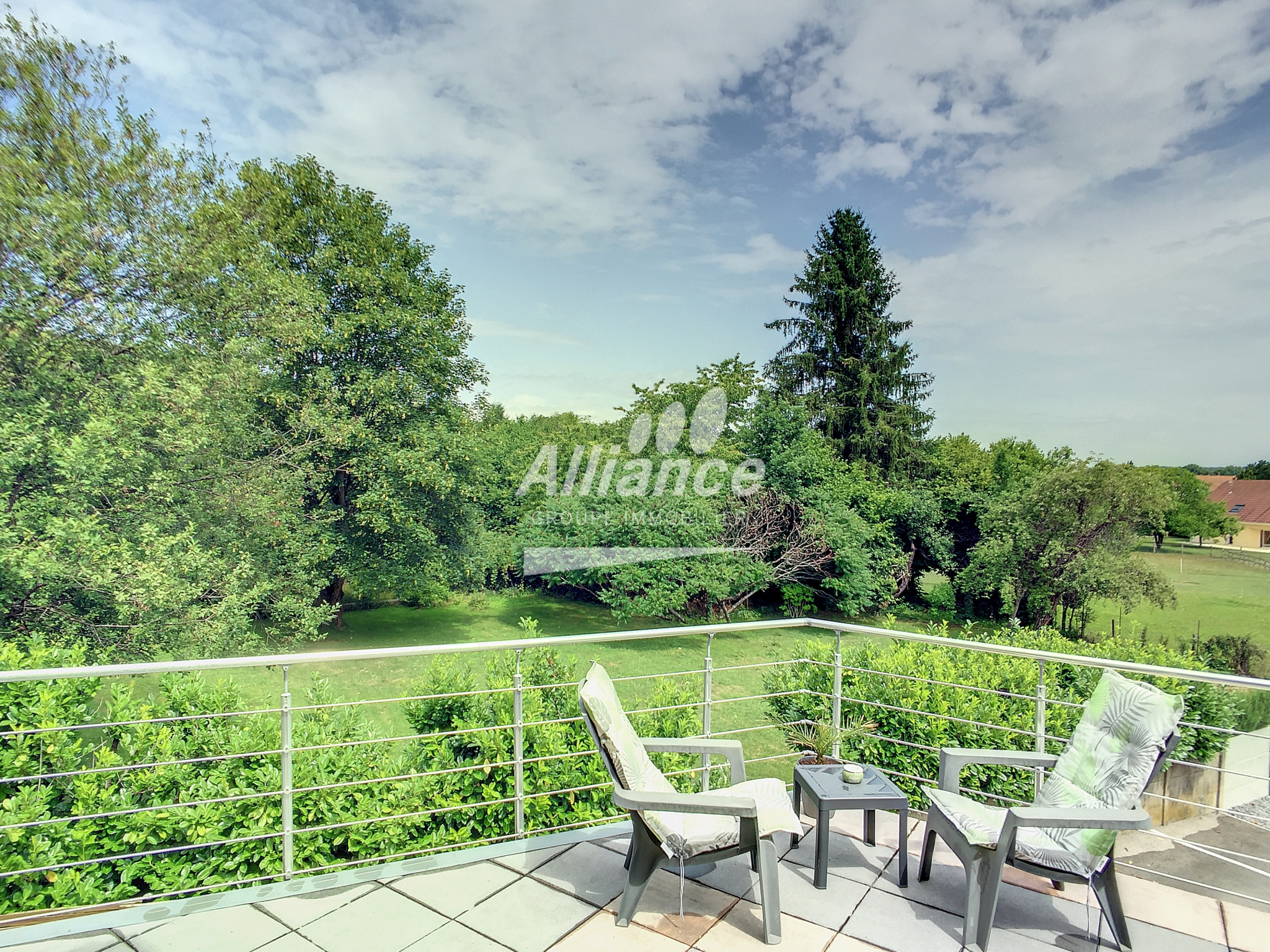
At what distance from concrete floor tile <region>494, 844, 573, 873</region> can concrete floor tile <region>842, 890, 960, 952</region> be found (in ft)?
4.02

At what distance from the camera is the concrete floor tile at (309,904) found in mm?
2410

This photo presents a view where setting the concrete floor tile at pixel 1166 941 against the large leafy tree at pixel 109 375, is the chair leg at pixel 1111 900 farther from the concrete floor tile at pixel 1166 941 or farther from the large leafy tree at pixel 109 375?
the large leafy tree at pixel 109 375

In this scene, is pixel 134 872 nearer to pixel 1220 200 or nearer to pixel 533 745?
pixel 533 745

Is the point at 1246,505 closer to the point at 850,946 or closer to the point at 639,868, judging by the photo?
the point at 850,946

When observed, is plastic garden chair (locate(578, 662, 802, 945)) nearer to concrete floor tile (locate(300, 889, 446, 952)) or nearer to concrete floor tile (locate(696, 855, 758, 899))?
concrete floor tile (locate(696, 855, 758, 899))

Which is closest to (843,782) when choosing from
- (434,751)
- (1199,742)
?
(434,751)

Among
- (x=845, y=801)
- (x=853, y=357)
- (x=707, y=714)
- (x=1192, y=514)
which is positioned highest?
(x=853, y=357)

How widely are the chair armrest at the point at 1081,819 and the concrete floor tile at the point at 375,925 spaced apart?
2027mm

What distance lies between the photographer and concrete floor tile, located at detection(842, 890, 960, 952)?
7.59ft

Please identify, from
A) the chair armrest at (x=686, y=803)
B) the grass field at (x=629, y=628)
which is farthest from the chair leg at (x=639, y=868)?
the grass field at (x=629, y=628)

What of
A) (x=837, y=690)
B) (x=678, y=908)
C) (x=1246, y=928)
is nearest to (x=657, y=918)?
(x=678, y=908)

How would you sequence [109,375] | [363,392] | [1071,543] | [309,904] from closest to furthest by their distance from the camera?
[309,904] → [109,375] → [363,392] → [1071,543]

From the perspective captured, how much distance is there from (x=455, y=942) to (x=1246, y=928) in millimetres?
2833

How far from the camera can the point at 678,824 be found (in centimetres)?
247
